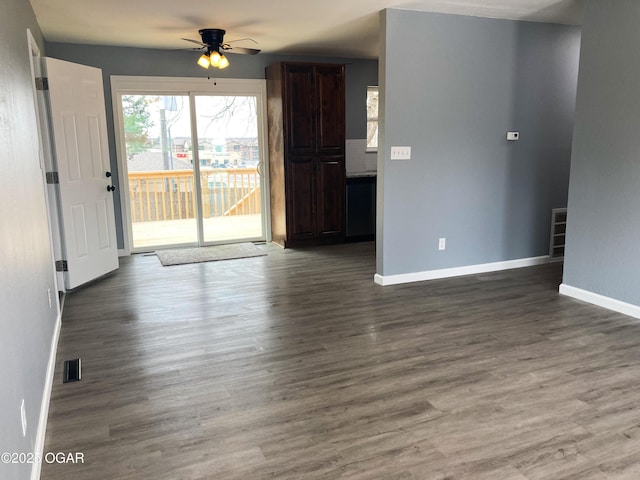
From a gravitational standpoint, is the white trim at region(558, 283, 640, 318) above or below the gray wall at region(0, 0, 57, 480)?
below

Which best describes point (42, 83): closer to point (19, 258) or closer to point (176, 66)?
point (176, 66)

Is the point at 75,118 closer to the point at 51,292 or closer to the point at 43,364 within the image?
the point at 51,292

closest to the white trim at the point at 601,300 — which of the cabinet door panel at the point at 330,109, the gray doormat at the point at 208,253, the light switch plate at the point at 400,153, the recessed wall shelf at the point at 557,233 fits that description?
the recessed wall shelf at the point at 557,233

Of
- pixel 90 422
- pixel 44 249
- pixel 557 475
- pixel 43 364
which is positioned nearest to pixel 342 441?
pixel 557 475

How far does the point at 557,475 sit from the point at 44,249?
10.6ft

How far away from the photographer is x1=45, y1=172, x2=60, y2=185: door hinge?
14.8ft

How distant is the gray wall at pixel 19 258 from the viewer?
1.78m

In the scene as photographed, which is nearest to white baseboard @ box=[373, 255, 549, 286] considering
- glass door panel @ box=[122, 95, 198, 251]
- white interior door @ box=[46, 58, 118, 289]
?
white interior door @ box=[46, 58, 118, 289]

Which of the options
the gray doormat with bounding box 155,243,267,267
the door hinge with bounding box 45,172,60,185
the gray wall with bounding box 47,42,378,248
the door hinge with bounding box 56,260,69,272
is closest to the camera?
the door hinge with bounding box 45,172,60,185

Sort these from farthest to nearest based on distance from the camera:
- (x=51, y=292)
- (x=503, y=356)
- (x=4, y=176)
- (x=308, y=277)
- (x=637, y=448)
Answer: (x=308, y=277) < (x=51, y=292) < (x=503, y=356) < (x=637, y=448) < (x=4, y=176)

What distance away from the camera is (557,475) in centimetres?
207

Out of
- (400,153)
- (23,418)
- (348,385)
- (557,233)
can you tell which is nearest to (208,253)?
(400,153)

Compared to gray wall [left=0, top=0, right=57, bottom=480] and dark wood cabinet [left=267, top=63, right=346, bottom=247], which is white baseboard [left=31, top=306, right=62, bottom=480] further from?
dark wood cabinet [left=267, top=63, right=346, bottom=247]

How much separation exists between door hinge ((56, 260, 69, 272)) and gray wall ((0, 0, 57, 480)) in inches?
48.3
